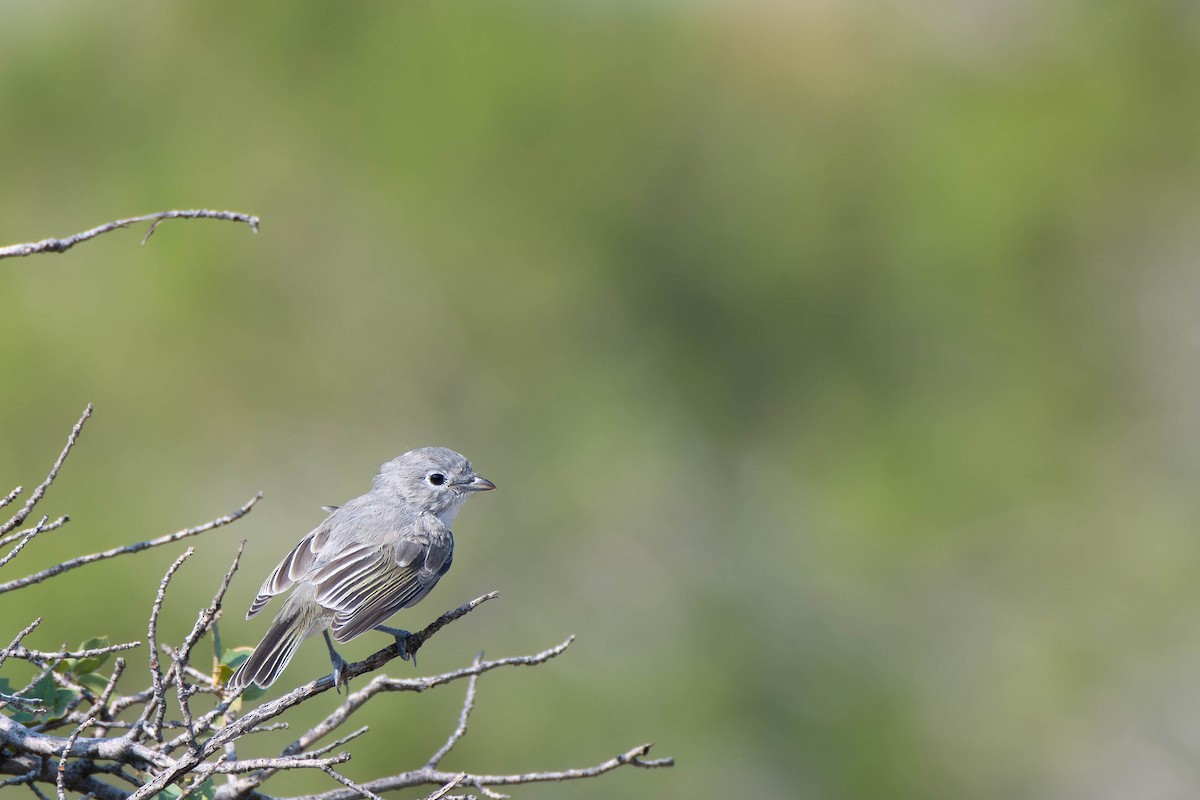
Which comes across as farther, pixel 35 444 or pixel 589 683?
pixel 589 683

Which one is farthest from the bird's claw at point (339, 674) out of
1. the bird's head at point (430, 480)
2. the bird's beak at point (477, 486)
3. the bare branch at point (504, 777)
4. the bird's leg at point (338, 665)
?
the bird's beak at point (477, 486)

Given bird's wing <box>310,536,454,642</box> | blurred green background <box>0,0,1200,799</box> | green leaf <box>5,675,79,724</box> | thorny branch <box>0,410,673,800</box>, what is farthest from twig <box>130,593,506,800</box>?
blurred green background <box>0,0,1200,799</box>

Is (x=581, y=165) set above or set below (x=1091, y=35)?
below

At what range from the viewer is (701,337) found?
16297mm

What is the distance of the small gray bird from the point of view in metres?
4.60

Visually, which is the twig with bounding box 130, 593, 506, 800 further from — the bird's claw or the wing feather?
the wing feather

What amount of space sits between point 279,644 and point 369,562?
744 mm

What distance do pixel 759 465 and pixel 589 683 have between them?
391 cm

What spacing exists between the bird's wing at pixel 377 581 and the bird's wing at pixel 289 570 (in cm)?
8

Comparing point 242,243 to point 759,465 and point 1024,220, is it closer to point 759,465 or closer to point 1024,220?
point 759,465

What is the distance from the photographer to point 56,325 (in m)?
13.7

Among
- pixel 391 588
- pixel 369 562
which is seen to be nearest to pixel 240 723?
pixel 391 588

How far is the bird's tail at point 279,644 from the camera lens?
4250 millimetres

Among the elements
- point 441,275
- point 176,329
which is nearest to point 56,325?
point 176,329
